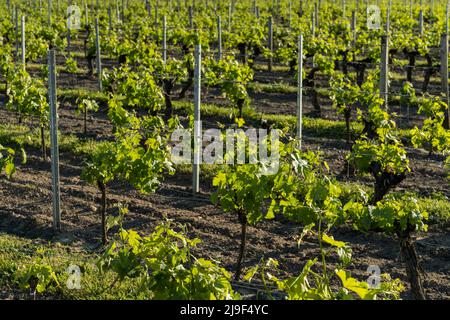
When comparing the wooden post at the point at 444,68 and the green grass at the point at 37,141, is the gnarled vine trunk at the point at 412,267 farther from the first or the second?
the wooden post at the point at 444,68

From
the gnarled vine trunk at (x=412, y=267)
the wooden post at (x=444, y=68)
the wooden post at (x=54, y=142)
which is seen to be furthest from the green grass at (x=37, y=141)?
the gnarled vine trunk at (x=412, y=267)

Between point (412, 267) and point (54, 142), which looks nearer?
point (412, 267)

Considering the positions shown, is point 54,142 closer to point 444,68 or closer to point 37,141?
point 37,141

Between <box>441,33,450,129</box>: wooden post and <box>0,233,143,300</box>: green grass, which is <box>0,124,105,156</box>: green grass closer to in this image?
<box>0,233,143,300</box>: green grass

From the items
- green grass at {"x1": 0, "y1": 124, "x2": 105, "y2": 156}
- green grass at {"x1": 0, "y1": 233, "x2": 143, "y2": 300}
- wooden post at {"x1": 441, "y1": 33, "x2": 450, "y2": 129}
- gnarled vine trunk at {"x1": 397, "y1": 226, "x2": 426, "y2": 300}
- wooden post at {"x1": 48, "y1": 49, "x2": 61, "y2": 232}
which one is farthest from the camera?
wooden post at {"x1": 441, "y1": 33, "x2": 450, "y2": 129}

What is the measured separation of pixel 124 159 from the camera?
831cm

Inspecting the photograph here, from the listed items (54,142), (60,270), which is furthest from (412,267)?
(54,142)

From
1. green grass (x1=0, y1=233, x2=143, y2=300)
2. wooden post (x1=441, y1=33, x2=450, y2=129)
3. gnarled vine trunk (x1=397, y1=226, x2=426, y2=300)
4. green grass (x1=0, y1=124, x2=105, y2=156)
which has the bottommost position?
green grass (x1=0, y1=233, x2=143, y2=300)

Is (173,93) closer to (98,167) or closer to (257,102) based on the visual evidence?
(257,102)

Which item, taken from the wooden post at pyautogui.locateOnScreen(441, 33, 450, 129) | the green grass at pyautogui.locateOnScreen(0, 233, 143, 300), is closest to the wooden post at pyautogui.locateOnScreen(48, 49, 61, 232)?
the green grass at pyautogui.locateOnScreen(0, 233, 143, 300)

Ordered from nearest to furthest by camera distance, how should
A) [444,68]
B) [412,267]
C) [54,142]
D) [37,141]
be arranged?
[412,267], [54,142], [37,141], [444,68]

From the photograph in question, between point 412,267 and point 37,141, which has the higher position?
point 37,141

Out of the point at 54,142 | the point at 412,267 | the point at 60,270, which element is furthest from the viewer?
the point at 54,142
